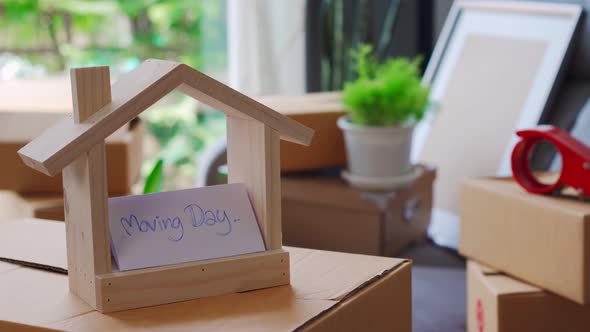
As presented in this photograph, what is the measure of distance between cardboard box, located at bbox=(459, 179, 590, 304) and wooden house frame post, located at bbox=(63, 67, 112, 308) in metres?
0.81

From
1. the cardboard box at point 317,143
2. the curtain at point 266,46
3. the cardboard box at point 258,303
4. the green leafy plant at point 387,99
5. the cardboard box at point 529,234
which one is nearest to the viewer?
the cardboard box at point 258,303

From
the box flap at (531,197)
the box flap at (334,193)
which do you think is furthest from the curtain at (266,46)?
the box flap at (531,197)

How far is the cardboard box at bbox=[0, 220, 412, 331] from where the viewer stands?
794 mm

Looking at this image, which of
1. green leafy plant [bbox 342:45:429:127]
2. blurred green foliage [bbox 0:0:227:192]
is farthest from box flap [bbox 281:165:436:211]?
blurred green foliage [bbox 0:0:227:192]

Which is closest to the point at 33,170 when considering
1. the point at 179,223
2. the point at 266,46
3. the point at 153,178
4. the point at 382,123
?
the point at 153,178

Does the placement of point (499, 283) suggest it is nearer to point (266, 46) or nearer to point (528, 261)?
point (528, 261)

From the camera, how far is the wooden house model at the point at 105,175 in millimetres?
815

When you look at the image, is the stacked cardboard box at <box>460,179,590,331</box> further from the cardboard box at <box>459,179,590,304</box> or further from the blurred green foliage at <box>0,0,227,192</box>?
the blurred green foliage at <box>0,0,227,192</box>

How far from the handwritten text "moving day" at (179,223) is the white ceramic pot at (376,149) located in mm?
1105

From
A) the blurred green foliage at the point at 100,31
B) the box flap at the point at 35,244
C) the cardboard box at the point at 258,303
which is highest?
the blurred green foliage at the point at 100,31

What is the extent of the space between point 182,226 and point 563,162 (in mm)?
793

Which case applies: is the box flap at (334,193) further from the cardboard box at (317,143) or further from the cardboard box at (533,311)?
the cardboard box at (533,311)

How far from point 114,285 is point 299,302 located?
188mm

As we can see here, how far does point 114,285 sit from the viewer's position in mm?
820
